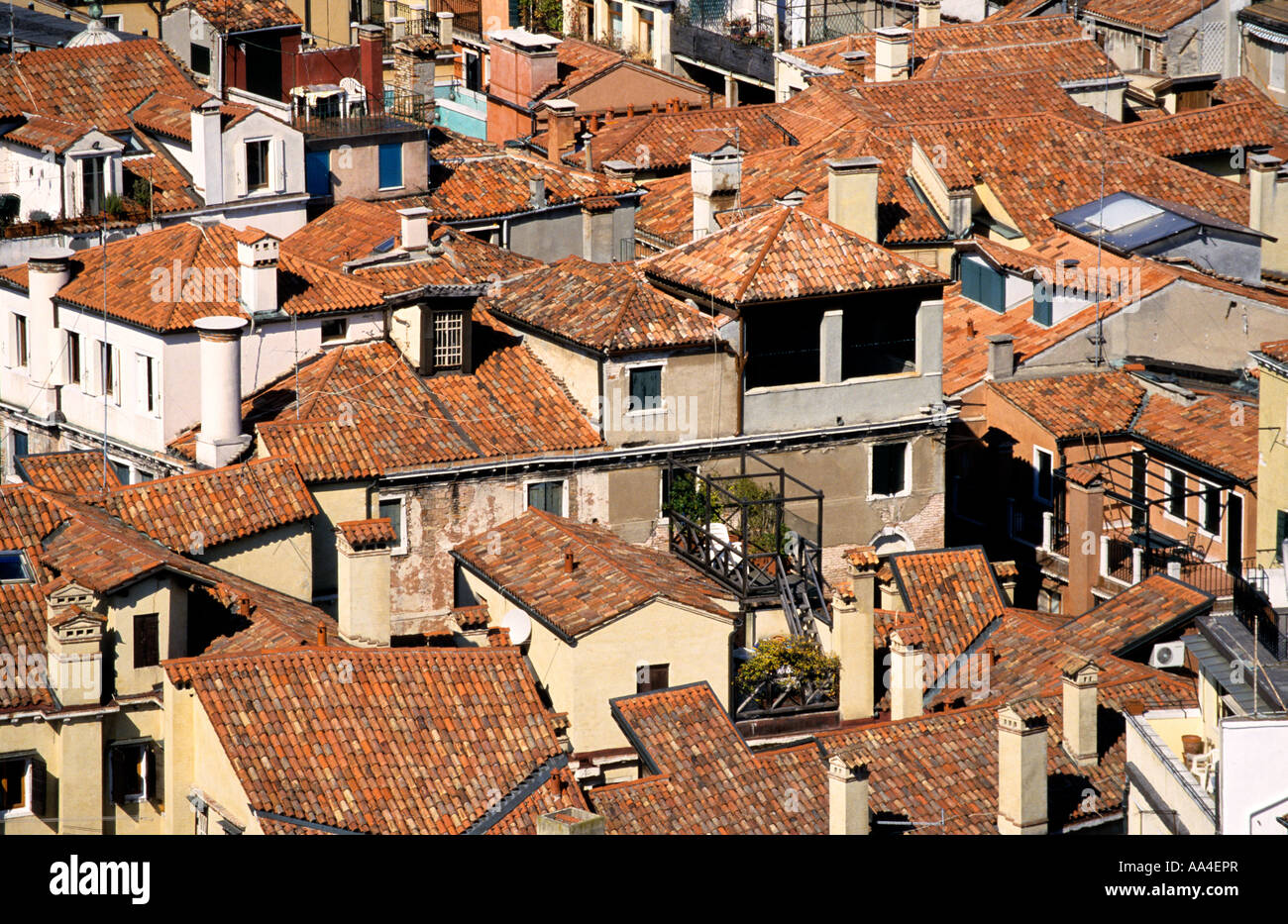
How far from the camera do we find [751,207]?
181 feet

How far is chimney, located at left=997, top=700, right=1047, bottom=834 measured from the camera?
33250mm

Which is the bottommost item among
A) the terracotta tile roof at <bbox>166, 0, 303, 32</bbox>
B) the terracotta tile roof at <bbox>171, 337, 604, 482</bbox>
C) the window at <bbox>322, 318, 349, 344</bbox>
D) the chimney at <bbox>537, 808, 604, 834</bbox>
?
the chimney at <bbox>537, 808, 604, 834</bbox>

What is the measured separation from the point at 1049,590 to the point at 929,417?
7.19m

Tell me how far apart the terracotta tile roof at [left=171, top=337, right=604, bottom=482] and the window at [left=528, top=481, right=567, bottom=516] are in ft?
2.07

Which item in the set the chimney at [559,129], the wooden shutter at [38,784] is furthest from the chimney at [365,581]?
the chimney at [559,129]

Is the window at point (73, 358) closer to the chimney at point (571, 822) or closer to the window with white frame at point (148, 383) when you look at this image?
the window with white frame at point (148, 383)

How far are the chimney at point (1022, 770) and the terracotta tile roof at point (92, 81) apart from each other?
103 feet

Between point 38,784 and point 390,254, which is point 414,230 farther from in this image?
point 38,784

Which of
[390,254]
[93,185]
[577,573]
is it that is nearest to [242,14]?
[93,185]

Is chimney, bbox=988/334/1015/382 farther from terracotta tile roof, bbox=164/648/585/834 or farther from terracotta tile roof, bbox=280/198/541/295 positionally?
terracotta tile roof, bbox=164/648/585/834

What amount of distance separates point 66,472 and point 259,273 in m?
5.87

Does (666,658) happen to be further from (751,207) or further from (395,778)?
(751,207)

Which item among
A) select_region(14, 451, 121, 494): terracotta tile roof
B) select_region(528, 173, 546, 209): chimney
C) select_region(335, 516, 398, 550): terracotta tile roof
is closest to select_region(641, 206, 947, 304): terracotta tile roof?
select_region(335, 516, 398, 550): terracotta tile roof
